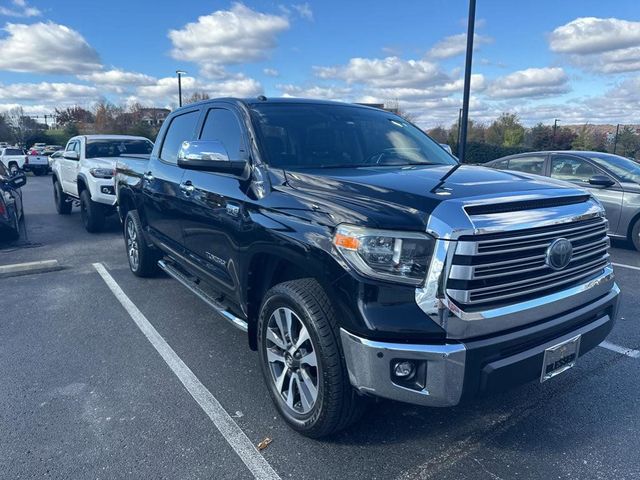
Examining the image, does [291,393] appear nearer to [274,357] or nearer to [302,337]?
[274,357]

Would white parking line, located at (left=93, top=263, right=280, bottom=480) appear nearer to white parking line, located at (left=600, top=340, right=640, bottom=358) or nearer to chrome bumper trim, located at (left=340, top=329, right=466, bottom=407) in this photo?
chrome bumper trim, located at (left=340, top=329, right=466, bottom=407)

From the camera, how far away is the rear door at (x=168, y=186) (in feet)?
14.9

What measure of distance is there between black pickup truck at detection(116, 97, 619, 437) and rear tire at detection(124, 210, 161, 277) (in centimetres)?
236

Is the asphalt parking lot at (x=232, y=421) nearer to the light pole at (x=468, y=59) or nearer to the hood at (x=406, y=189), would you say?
the hood at (x=406, y=189)

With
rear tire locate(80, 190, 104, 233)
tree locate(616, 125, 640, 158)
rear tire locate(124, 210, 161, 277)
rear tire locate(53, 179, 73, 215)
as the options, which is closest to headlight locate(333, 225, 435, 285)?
rear tire locate(124, 210, 161, 277)

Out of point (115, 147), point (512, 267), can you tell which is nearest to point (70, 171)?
point (115, 147)

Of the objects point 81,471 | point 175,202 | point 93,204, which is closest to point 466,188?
point 81,471

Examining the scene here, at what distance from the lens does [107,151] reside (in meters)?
10.5

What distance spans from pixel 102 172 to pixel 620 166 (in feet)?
29.2

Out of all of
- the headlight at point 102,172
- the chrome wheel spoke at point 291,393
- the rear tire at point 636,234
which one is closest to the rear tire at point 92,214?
the headlight at point 102,172

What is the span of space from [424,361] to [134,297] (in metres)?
4.12

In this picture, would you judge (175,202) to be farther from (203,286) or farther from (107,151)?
(107,151)

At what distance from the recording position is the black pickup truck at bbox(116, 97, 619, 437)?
2314 mm

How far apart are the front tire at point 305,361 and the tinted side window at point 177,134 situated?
92.5 inches
